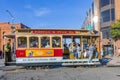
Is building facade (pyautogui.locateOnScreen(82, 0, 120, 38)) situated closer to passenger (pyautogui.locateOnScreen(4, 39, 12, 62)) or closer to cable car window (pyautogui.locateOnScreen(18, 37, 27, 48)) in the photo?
passenger (pyautogui.locateOnScreen(4, 39, 12, 62))

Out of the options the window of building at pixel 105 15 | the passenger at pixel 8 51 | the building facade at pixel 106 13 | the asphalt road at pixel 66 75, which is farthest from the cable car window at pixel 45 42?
the window of building at pixel 105 15

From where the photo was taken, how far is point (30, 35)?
81.8 feet

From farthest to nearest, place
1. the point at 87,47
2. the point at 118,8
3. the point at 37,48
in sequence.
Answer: the point at 118,8
the point at 87,47
the point at 37,48

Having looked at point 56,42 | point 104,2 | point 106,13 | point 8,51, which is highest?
point 104,2

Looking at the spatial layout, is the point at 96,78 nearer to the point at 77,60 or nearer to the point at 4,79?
the point at 4,79

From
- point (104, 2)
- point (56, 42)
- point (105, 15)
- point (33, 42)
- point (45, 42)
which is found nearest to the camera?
point (33, 42)

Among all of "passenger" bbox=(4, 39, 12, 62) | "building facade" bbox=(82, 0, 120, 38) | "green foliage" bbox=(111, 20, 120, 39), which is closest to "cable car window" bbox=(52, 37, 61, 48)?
"passenger" bbox=(4, 39, 12, 62)

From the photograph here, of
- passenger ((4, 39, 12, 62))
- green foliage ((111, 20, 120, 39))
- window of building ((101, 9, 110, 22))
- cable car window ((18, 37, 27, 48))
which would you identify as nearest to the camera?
cable car window ((18, 37, 27, 48))

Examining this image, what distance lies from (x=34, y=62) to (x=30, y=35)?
1956mm

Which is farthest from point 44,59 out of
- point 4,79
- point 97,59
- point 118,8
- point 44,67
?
point 118,8

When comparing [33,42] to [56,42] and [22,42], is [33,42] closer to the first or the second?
[22,42]

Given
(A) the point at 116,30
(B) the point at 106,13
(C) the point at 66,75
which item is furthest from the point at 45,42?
(B) the point at 106,13

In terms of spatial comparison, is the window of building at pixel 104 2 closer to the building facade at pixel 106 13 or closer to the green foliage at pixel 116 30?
the building facade at pixel 106 13

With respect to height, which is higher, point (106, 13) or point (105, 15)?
point (106, 13)
